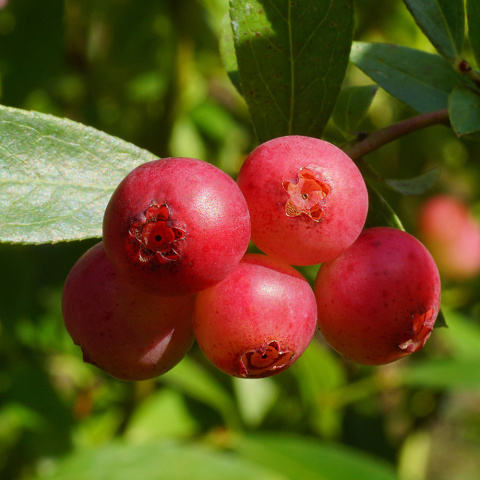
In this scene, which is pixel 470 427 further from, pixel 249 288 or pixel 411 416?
pixel 249 288

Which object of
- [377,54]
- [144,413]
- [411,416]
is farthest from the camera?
[411,416]

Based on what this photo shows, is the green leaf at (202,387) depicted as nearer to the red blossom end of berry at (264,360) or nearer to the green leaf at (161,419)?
the green leaf at (161,419)

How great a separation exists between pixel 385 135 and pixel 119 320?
1.62ft

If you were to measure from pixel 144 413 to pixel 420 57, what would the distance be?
150cm

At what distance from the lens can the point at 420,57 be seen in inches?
48.3

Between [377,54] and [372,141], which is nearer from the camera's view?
[372,141]

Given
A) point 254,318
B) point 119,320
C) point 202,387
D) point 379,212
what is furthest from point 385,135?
point 202,387

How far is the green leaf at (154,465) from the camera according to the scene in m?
1.67

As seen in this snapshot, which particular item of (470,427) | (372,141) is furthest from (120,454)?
(470,427)

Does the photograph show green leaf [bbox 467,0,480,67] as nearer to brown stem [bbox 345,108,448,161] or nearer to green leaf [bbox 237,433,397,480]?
brown stem [bbox 345,108,448,161]

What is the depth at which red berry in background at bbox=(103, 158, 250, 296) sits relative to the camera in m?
0.75

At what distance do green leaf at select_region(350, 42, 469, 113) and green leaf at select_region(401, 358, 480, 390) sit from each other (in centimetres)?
117

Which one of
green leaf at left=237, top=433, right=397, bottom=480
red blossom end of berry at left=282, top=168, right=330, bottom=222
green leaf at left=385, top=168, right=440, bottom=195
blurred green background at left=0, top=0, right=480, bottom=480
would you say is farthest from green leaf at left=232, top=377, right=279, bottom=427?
red blossom end of berry at left=282, top=168, right=330, bottom=222

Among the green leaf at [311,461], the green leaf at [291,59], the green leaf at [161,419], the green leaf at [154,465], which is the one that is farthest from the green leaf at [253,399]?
the green leaf at [291,59]
